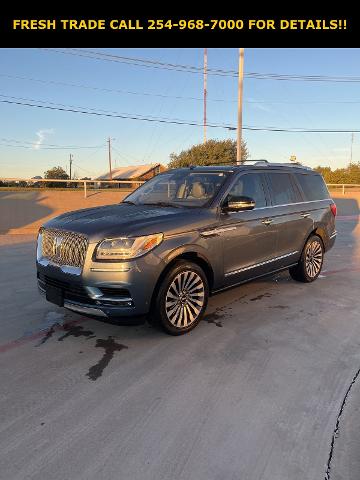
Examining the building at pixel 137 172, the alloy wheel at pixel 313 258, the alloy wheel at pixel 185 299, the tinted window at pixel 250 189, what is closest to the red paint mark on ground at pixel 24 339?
the alloy wheel at pixel 185 299

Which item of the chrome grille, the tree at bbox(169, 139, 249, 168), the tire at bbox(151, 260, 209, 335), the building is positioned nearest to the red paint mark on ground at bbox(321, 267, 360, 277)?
the tire at bbox(151, 260, 209, 335)

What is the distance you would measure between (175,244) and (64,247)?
1.16 metres

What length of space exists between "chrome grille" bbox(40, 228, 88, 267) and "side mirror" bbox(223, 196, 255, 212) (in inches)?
70.9

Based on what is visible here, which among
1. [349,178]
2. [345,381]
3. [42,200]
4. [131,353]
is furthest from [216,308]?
[349,178]

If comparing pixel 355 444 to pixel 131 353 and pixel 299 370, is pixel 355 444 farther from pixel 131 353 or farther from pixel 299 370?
pixel 131 353

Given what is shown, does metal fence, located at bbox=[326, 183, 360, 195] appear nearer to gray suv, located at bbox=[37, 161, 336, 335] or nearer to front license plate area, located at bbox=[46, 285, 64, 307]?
gray suv, located at bbox=[37, 161, 336, 335]

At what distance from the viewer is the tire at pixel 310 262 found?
630 centimetres

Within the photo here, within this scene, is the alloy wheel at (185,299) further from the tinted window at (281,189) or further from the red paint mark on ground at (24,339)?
the tinted window at (281,189)

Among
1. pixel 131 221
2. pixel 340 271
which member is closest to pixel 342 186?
pixel 340 271

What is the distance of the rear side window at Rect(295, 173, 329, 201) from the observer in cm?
641

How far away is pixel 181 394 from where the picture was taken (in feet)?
10.2

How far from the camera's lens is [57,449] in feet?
8.16

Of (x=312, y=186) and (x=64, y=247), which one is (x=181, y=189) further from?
(x=312, y=186)
